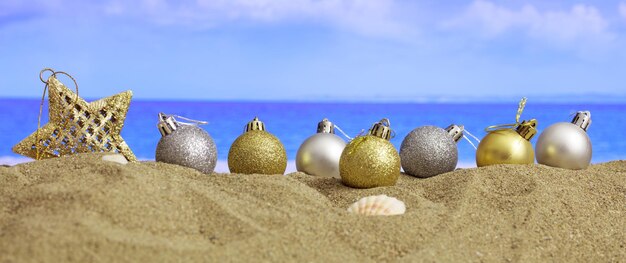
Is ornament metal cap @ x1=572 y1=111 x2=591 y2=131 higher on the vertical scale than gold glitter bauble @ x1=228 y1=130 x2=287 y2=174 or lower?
higher

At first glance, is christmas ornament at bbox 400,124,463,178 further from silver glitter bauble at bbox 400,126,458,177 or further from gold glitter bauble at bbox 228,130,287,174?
gold glitter bauble at bbox 228,130,287,174

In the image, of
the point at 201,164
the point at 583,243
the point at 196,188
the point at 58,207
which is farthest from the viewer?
the point at 201,164

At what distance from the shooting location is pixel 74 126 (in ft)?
13.2

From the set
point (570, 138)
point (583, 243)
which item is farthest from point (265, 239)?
point (570, 138)

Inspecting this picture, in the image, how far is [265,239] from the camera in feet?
8.80

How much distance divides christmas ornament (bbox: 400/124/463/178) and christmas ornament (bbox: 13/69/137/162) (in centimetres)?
176

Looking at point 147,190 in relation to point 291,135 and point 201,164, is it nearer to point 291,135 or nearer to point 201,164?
point 201,164

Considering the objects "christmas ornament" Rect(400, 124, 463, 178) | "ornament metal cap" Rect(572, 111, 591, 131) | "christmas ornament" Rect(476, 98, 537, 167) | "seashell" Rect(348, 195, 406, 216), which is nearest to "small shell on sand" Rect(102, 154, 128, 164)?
"seashell" Rect(348, 195, 406, 216)

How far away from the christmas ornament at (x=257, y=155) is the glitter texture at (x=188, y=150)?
14 centimetres

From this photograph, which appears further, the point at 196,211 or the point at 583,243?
the point at 583,243

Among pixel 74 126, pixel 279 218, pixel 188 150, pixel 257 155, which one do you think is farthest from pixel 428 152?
pixel 74 126

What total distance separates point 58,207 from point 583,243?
249 centimetres

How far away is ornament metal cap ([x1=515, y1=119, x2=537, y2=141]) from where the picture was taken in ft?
14.6

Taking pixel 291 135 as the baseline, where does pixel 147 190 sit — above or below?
above
